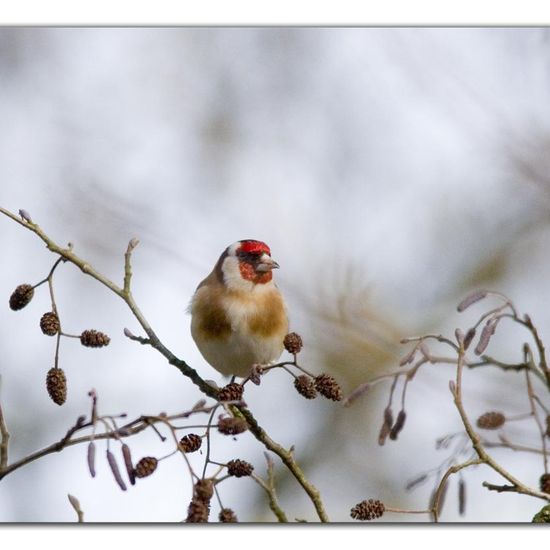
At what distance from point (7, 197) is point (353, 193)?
73 cm

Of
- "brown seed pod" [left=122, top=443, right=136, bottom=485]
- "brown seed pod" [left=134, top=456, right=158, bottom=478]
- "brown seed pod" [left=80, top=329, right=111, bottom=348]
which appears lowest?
"brown seed pod" [left=122, top=443, right=136, bottom=485]

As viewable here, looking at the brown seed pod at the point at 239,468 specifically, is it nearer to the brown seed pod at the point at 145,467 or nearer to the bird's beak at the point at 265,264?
the brown seed pod at the point at 145,467

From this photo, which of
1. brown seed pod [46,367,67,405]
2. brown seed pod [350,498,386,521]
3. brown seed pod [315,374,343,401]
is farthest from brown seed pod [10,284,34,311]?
brown seed pod [350,498,386,521]

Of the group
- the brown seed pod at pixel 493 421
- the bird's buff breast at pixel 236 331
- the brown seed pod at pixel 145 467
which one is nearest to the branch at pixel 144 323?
the brown seed pod at pixel 145 467

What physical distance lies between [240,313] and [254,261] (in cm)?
13

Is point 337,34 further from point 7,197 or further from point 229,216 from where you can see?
point 7,197

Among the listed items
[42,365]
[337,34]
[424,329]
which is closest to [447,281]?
[424,329]

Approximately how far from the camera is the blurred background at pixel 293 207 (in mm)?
1968

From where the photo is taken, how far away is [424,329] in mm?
2195

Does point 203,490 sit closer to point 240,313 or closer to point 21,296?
point 21,296

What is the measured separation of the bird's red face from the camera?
1847 millimetres

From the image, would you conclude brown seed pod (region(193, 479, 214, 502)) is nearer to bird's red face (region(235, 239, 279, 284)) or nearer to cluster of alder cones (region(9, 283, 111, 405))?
cluster of alder cones (region(9, 283, 111, 405))

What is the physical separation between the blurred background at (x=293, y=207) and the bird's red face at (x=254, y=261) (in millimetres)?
150

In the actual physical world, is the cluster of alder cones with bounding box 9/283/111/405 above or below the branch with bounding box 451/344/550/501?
above
